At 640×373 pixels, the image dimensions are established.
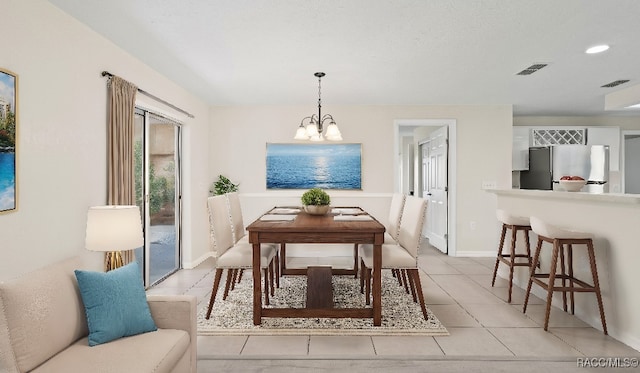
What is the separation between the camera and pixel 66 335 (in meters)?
1.71

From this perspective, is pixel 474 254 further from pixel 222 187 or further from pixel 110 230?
pixel 110 230

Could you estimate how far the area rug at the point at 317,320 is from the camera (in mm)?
2871

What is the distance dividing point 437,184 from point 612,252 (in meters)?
3.49

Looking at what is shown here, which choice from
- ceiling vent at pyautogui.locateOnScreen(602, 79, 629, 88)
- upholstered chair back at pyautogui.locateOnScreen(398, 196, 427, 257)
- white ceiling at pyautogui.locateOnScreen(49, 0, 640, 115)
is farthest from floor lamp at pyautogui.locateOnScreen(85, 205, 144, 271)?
ceiling vent at pyautogui.locateOnScreen(602, 79, 629, 88)

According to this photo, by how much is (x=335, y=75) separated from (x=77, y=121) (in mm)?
2479

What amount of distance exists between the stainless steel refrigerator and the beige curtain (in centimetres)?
596

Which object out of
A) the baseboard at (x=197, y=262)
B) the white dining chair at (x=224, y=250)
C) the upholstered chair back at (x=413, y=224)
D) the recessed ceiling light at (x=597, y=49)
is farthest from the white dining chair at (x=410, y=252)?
the baseboard at (x=197, y=262)

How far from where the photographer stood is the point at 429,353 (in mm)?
2516

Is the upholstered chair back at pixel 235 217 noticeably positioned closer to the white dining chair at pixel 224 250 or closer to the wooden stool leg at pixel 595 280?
the white dining chair at pixel 224 250

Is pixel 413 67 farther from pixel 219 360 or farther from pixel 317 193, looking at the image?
pixel 219 360

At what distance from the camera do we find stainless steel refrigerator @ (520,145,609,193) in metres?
5.97

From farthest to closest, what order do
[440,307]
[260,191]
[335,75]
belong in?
[260,191]
[335,75]
[440,307]

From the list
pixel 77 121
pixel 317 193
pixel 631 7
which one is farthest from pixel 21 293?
pixel 631 7

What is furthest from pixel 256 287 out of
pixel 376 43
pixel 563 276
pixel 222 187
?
pixel 222 187
